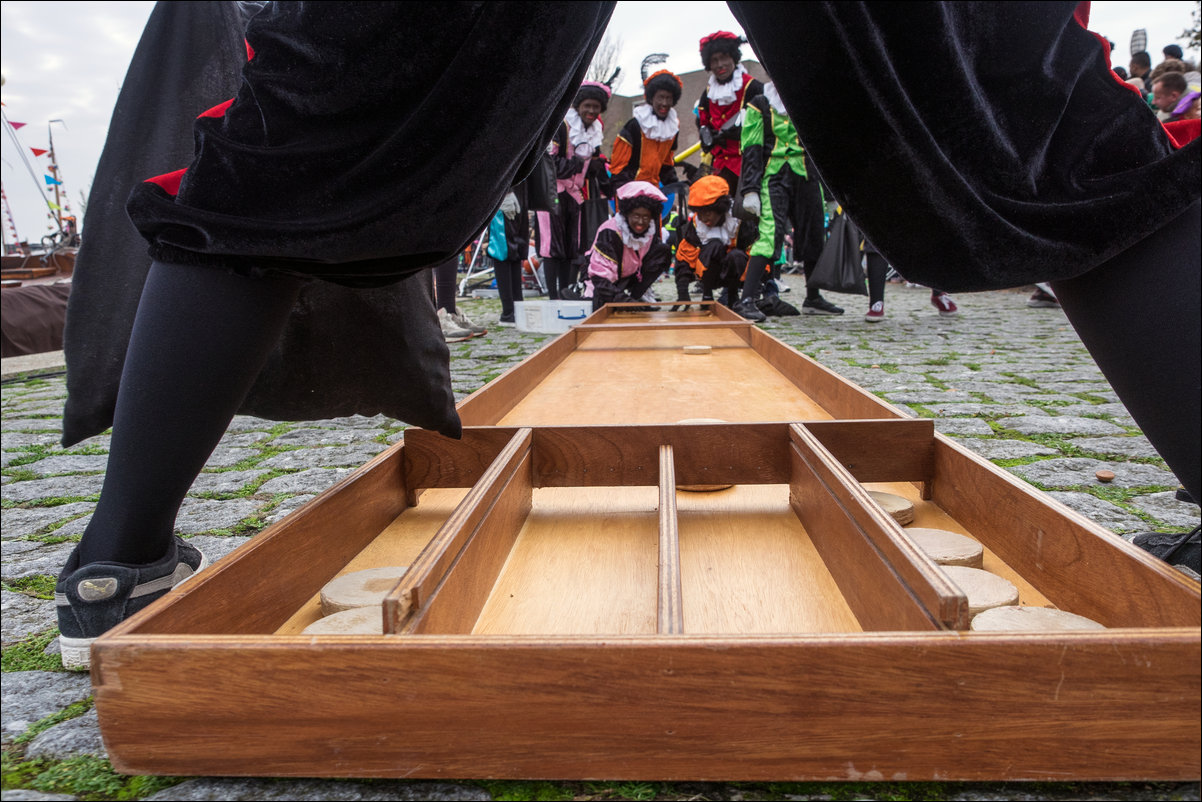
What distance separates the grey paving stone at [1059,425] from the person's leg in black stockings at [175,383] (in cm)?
249

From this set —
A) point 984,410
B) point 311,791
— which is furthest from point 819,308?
point 311,791

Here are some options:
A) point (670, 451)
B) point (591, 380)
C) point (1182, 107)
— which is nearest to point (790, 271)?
point (1182, 107)

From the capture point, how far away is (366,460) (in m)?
2.57

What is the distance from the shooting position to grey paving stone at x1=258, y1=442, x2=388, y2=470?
2.49 meters

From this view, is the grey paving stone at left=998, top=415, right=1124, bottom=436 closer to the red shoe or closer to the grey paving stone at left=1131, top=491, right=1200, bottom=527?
the grey paving stone at left=1131, top=491, right=1200, bottom=527

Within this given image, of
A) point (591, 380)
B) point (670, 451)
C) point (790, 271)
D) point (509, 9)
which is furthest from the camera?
point (790, 271)

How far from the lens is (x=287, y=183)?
95cm

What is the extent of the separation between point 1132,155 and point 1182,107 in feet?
22.3

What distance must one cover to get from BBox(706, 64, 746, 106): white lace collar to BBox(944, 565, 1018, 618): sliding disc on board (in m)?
7.02

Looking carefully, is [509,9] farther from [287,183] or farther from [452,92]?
[287,183]

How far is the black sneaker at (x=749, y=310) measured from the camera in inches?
260

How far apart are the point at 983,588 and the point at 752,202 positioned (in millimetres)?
5930

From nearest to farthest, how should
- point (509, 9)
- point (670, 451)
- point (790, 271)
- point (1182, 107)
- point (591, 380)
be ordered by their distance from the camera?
point (509, 9)
point (670, 451)
point (591, 380)
point (1182, 107)
point (790, 271)

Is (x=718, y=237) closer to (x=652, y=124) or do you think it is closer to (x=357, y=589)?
(x=652, y=124)
